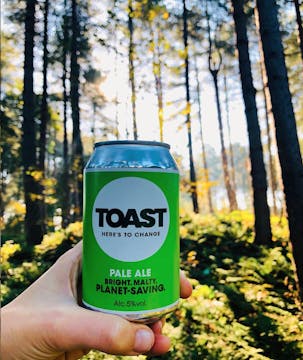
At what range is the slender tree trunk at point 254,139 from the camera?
7953 millimetres

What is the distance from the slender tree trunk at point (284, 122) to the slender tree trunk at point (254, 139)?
314cm

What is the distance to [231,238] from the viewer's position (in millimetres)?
8766

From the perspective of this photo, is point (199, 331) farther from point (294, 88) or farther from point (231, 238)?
point (294, 88)

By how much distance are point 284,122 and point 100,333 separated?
166 inches

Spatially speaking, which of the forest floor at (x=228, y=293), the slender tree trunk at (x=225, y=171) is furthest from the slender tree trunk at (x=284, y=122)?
the slender tree trunk at (x=225, y=171)

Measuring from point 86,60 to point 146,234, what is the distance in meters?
18.2

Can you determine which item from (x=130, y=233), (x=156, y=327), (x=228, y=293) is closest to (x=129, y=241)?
(x=130, y=233)

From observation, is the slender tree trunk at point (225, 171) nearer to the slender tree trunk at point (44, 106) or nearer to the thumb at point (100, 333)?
the slender tree trunk at point (44, 106)

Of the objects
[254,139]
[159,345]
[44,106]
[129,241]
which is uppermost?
[44,106]

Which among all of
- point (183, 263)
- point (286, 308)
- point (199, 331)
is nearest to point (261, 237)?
point (183, 263)

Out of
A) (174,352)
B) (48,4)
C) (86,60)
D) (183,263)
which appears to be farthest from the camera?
(86,60)

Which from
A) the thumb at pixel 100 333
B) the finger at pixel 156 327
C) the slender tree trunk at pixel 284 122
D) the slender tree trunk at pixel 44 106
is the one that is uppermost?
the slender tree trunk at pixel 44 106

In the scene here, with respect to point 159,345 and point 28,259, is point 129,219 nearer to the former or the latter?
point 159,345

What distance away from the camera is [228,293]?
216 inches
